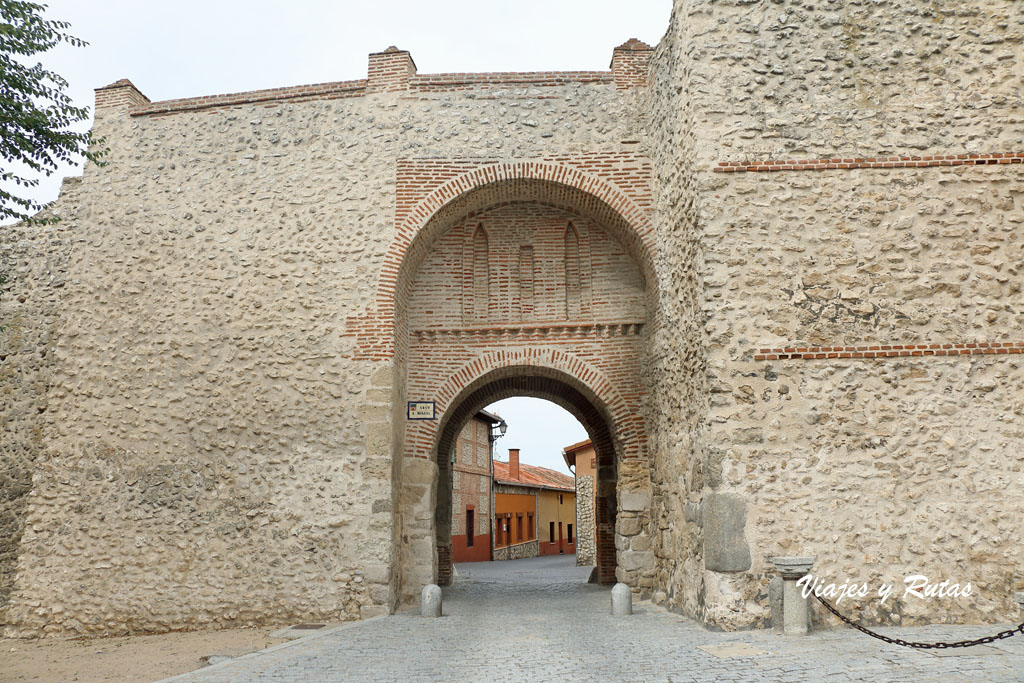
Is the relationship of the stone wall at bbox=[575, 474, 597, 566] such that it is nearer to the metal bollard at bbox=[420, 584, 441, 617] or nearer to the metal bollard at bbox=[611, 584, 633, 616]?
the metal bollard at bbox=[611, 584, 633, 616]

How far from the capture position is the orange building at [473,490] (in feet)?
70.1

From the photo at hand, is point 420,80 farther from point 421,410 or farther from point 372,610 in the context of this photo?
point 372,610

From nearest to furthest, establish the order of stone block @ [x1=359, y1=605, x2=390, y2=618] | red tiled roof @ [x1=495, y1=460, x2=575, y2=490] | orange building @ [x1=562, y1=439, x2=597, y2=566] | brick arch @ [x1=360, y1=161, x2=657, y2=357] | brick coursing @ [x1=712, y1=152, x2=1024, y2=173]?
brick coursing @ [x1=712, y1=152, x2=1024, y2=173], stone block @ [x1=359, y1=605, x2=390, y2=618], brick arch @ [x1=360, y1=161, x2=657, y2=357], orange building @ [x1=562, y1=439, x2=597, y2=566], red tiled roof @ [x1=495, y1=460, x2=575, y2=490]

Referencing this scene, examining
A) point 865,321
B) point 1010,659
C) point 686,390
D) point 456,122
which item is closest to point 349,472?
point 686,390

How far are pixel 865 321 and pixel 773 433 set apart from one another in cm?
137

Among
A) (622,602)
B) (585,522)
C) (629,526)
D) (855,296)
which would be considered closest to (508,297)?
(629,526)

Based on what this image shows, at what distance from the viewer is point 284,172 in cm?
912

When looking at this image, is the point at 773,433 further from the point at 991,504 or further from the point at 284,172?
the point at 284,172

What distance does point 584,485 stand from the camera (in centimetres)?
2395

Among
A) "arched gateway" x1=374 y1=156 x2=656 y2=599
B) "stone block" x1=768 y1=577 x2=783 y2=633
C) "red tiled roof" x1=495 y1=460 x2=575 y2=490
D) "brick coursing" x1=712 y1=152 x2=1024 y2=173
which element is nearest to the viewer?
"stone block" x1=768 y1=577 x2=783 y2=633

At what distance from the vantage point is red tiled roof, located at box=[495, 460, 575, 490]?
27250 millimetres

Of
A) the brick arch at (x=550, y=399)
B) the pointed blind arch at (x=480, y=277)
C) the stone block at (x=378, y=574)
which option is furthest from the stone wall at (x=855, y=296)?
the stone block at (x=378, y=574)

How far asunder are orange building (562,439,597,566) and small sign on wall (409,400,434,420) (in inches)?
513

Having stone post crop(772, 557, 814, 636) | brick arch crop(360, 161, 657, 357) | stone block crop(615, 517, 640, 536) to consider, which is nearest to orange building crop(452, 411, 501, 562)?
stone block crop(615, 517, 640, 536)
